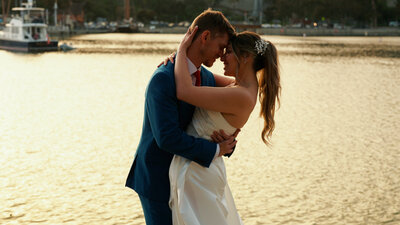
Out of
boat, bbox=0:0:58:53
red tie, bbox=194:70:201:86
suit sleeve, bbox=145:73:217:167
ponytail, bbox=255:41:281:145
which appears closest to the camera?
suit sleeve, bbox=145:73:217:167

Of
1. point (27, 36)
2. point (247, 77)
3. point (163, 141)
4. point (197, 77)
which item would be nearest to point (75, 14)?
point (27, 36)

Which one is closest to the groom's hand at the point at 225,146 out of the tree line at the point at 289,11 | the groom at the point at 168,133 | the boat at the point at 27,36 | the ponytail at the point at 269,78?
the groom at the point at 168,133

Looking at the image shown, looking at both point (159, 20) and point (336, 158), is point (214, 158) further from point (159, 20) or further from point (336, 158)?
point (159, 20)

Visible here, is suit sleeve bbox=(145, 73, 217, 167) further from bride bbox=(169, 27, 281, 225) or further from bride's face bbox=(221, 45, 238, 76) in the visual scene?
bride's face bbox=(221, 45, 238, 76)

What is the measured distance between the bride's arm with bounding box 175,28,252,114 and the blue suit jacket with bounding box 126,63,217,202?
5 cm

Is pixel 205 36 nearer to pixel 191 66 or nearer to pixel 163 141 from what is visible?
pixel 191 66

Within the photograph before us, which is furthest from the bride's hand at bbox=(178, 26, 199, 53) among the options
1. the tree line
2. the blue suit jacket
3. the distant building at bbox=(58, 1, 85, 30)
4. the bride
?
the distant building at bbox=(58, 1, 85, 30)

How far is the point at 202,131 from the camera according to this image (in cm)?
298

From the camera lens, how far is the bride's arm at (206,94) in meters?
2.82

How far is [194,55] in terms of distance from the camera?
9.80 ft

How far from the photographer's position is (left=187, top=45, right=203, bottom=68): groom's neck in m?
2.98

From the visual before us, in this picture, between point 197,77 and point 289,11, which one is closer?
point 197,77

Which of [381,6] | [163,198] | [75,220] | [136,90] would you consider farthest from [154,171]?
[381,6]

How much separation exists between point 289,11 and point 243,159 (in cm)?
13347
